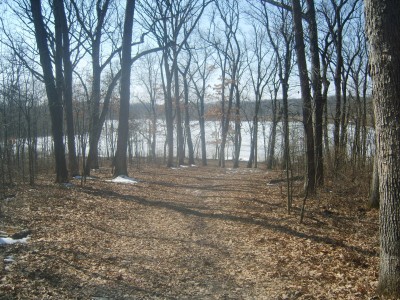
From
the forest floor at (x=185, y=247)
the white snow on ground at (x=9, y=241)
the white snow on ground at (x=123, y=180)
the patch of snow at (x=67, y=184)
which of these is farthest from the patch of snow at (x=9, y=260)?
the white snow on ground at (x=123, y=180)

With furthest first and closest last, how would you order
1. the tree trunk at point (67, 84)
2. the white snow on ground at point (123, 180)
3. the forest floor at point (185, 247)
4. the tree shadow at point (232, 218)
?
the white snow on ground at point (123, 180)
the tree trunk at point (67, 84)
the tree shadow at point (232, 218)
the forest floor at point (185, 247)

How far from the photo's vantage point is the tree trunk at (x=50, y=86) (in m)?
11.2

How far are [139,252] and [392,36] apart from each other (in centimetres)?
529

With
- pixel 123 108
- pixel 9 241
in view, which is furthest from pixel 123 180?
pixel 9 241

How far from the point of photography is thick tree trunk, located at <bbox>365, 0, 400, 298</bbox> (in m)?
3.87

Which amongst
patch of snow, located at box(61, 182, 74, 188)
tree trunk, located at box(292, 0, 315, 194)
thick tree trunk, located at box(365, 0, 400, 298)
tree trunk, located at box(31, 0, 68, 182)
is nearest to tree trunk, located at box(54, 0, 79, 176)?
tree trunk, located at box(31, 0, 68, 182)

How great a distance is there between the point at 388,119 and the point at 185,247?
4.38 m

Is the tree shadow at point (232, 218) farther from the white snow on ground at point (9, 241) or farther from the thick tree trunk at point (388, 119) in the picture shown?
the white snow on ground at point (9, 241)

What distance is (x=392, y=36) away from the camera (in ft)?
12.7

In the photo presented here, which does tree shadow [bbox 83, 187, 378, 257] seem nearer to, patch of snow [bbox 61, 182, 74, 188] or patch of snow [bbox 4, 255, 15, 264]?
patch of snow [bbox 61, 182, 74, 188]

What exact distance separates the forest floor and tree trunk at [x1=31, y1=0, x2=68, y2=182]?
3.58 ft

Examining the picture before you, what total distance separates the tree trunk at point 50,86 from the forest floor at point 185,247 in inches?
43.0

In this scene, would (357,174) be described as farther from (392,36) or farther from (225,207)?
(392,36)

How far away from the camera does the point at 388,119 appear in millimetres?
3918
